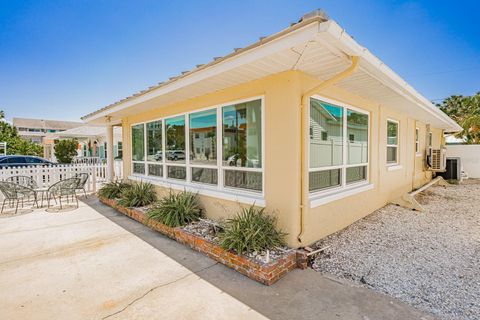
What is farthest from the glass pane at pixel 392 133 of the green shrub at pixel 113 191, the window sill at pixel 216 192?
the green shrub at pixel 113 191

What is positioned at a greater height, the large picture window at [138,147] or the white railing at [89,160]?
the large picture window at [138,147]

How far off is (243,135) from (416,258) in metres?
3.72

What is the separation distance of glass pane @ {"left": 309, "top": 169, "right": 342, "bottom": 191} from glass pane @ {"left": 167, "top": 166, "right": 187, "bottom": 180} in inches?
133

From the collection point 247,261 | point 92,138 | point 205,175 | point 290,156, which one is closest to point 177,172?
point 205,175

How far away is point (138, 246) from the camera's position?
15.3 feet

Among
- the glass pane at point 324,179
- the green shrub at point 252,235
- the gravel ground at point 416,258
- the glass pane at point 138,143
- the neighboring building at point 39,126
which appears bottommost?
the gravel ground at point 416,258

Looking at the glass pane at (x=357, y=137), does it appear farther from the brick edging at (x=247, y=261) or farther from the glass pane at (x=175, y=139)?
the glass pane at (x=175, y=139)

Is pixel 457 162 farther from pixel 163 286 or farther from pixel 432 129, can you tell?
pixel 163 286

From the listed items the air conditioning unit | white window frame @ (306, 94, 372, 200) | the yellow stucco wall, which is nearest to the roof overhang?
the yellow stucco wall

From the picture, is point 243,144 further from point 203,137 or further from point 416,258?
point 416,258

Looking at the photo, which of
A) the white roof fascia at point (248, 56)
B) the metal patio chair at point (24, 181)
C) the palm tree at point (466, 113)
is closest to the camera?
the white roof fascia at point (248, 56)

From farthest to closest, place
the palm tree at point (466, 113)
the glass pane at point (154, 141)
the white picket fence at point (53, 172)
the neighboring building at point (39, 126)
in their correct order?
the neighboring building at point (39, 126), the palm tree at point (466, 113), the white picket fence at point (53, 172), the glass pane at point (154, 141)

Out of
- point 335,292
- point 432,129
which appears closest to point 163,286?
point 335,292

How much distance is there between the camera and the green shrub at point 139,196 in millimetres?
7035
